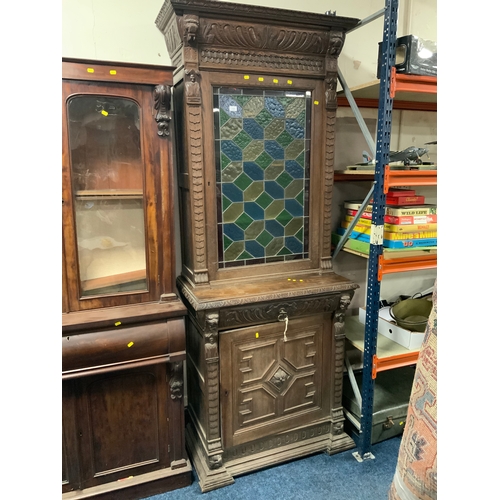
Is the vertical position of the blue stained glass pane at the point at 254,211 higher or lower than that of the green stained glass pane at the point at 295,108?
lower

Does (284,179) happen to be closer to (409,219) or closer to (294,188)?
(294,188)

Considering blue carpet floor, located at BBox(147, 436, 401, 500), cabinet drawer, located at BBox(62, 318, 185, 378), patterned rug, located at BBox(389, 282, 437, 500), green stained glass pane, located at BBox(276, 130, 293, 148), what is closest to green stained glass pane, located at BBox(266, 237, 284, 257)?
green stained glass pane, located at BBox(276, 130, 293, 148)

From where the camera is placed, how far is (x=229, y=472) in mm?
1971

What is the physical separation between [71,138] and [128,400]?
1.14 meters

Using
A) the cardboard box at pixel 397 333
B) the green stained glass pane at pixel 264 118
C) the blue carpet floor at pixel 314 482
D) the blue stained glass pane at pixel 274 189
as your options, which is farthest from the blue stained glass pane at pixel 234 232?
the blue carpet floor at pixel 314 482

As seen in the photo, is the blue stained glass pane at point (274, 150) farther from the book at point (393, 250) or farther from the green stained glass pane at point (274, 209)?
the book at point (393, 250)

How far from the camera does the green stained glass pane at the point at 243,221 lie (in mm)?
1963

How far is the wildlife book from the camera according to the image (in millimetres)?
1968

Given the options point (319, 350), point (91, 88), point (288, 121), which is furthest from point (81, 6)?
point (319, 350)

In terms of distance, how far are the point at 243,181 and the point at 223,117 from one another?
0.99 ft

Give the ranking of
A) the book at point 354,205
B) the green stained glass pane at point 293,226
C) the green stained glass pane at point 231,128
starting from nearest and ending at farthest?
the green stained glass pane at point 231,128
the green stained glass pane at point 293,226
the book at point 354,205

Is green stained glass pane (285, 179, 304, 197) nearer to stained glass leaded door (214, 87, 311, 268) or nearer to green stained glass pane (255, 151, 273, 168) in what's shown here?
stained glass leaded door (214, 87, 311, 268)

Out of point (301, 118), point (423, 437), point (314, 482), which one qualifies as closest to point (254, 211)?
point (301, 118)

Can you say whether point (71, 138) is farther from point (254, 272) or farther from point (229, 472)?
point (229, 472)
